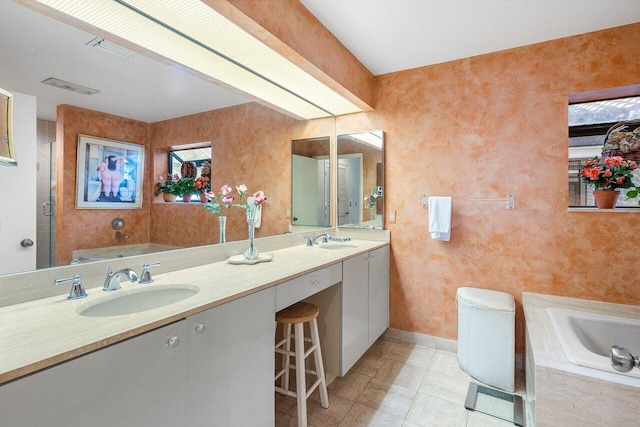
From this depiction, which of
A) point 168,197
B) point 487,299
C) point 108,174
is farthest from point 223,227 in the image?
point 487,299

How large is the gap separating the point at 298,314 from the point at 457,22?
216 cm

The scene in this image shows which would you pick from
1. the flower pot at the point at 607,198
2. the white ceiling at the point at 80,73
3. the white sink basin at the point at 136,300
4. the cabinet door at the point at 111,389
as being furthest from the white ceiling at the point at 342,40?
the flower pot at the point at 607,198

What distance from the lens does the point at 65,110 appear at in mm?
1262

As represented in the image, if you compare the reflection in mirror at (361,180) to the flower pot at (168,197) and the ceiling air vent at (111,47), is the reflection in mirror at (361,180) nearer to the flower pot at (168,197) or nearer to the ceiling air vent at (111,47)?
the flower pot at (168,197)

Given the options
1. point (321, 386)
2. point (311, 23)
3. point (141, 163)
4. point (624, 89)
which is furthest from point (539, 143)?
point (141, 163)

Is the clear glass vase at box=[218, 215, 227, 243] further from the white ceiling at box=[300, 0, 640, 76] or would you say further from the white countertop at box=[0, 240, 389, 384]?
the white ceiling at box=[300, 0, 640, 76]

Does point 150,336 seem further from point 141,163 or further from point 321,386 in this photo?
point 321,386

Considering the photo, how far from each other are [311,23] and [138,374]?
2.04m

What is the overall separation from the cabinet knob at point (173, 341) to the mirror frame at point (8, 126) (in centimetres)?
81

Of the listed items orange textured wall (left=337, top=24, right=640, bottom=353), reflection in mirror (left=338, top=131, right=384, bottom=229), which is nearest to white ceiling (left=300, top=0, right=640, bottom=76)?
orange textured wall (left=337, top=24, right=640, bottom=353)

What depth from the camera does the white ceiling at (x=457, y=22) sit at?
183cm

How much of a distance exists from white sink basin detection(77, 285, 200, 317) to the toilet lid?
1891 millimetres

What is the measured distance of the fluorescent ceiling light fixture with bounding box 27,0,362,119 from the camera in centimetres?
135

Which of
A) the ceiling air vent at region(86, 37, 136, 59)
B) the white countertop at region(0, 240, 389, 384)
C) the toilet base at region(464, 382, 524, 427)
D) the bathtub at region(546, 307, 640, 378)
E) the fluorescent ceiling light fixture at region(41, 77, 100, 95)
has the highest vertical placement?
the ceiling air vent at region(86, 37, 136, 59)
